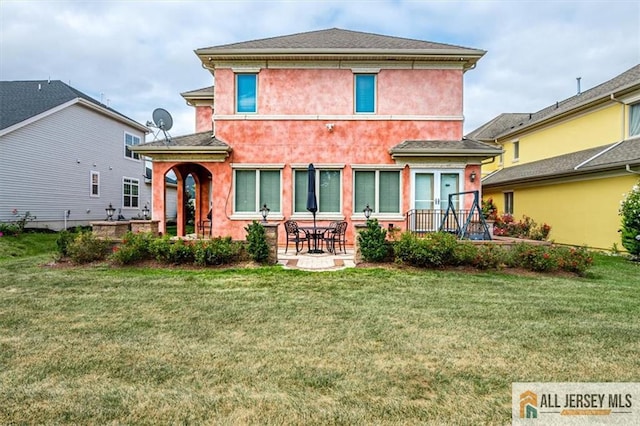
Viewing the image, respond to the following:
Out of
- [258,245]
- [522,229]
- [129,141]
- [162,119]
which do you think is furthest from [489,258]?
[129,141]

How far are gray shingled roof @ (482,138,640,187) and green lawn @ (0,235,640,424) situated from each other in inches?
302

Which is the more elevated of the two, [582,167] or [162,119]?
[162,119]

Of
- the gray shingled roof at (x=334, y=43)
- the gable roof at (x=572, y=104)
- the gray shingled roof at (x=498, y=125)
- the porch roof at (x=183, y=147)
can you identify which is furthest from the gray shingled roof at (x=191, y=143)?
the gray shingled roof at (x=498, y=125)

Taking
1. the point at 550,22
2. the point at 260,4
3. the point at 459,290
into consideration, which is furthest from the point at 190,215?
the point at 550,22

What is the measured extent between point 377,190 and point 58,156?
17.5 m

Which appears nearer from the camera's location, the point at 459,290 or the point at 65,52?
the point at 459,290

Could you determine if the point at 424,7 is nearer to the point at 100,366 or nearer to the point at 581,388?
the point at 581,388

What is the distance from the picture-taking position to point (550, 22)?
57.8ft

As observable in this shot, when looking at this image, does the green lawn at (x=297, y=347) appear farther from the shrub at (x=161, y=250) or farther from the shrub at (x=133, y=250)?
the shrub at (x=161, y=250)

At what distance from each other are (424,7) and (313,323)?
48.4 ft

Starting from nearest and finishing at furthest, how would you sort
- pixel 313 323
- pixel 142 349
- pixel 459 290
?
pixel 142 349 < pixel 313 323 < pixel 459 290

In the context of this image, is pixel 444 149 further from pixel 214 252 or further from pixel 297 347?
pixel 297 347

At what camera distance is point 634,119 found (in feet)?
44.4
